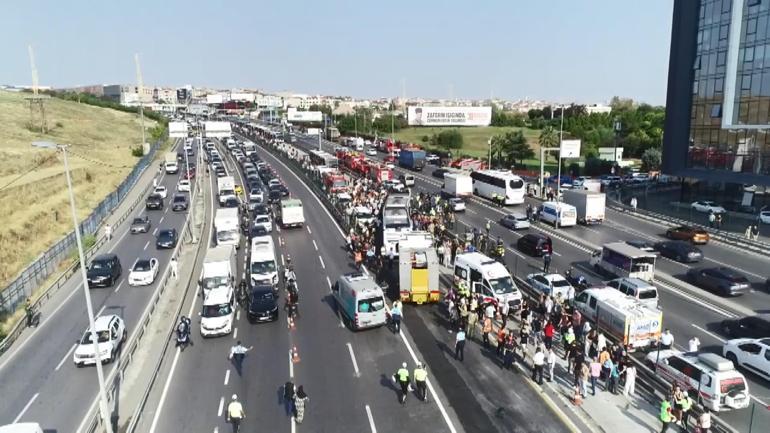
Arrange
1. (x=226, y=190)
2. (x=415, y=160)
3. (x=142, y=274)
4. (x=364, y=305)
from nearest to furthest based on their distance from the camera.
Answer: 1. (x=364, y=305)
2. (x=142, y=274)
3. (x=226, y=190)
4. (x=415, y=160)

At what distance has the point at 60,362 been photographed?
23.8 metres

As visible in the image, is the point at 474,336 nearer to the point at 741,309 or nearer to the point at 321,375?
the point at 321,375

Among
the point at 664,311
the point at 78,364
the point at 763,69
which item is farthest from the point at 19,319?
the point at 763,69

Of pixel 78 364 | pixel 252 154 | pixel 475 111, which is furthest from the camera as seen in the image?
pixel 475 111

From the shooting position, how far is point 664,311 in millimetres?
28000

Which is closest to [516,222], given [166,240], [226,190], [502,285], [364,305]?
[502,285]

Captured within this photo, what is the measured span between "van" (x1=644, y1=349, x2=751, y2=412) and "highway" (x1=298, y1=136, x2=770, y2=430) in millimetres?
636

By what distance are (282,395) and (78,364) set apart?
9767mm

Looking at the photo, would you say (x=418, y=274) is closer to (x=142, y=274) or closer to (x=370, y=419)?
(x=370, y=419)

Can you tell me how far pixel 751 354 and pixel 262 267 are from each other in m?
24.2

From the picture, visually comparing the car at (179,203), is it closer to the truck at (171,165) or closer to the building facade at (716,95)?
the truck at (171,165)

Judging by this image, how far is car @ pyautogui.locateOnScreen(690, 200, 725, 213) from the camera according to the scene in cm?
5194

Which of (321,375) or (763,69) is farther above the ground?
(763,69)

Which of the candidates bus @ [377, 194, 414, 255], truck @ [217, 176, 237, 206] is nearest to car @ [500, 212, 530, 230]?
bus @ [377, 194, 414, 255]
